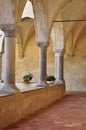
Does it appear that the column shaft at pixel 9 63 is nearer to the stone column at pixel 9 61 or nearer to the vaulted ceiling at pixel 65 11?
the stone column at pixel 9 61

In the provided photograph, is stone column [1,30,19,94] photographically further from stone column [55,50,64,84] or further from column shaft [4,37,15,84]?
stone column [55,50,64,84]

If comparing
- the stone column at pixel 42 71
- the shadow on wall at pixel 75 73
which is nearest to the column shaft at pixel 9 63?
the stone column at pixel 42 71

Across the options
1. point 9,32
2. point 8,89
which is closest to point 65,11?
point 9,32

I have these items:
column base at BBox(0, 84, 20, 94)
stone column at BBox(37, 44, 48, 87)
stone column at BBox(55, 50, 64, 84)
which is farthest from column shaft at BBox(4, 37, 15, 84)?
stone column at BBox(55, 50, 64, 84)

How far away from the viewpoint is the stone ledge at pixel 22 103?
21.2 feet

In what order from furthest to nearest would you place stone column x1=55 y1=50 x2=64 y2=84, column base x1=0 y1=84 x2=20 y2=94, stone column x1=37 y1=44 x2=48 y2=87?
stone column x1=55 y1=50 x2=64 y2=84, stone column x1=37 y1=44 x2=48 y2=87, column base x1=0 y1=84 x2=20 y2=94

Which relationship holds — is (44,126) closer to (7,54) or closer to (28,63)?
(7,54)

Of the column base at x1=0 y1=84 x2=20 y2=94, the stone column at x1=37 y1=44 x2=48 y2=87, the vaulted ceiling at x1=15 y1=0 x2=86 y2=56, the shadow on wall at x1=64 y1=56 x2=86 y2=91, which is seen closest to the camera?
the column base at x1=0 y1=84 x2=20 y2=94

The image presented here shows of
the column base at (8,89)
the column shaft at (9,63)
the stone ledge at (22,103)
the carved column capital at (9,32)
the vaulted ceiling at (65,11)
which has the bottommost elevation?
the stone ledge at (22,103)

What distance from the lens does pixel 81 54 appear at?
18844 millimetres

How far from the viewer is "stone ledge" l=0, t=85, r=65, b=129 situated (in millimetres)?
6461

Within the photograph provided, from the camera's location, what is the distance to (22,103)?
7820 mm

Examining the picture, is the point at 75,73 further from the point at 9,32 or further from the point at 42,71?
the point at 9,32

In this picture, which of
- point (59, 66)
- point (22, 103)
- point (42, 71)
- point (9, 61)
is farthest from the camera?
point (59, 66)
